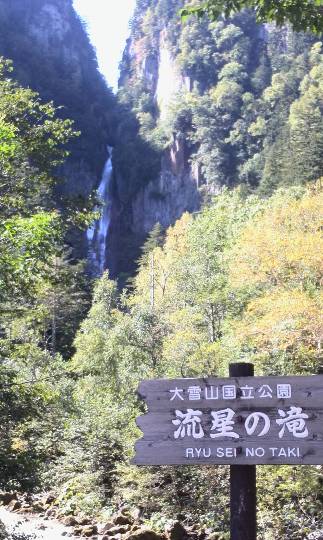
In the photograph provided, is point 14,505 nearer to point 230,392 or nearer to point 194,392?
point 194,392

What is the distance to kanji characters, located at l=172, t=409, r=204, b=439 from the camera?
323 cm

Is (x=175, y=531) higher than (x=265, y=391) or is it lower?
lower

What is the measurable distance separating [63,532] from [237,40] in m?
74.5

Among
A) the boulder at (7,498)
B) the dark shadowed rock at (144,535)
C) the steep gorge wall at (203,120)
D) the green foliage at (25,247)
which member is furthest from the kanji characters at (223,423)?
the steep gorge wall at (203,120)

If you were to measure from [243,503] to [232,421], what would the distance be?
1.60 feet

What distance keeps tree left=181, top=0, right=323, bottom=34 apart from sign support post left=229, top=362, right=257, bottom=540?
3.05 m

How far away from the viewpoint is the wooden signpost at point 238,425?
307 cm

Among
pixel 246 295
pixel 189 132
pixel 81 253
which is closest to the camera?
Result: pixel 246 295

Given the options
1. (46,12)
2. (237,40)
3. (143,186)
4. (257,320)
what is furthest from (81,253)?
(46,12)

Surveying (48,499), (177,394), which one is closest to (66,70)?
(48,499)

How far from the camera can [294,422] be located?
3.08 m

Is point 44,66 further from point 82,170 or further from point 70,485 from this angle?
point 70,485

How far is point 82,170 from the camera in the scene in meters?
66.6

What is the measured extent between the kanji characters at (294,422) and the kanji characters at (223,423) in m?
0.28
